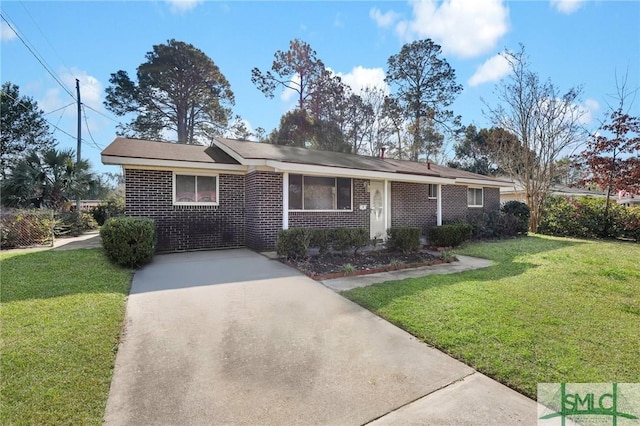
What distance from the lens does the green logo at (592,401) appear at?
2533 millimetres

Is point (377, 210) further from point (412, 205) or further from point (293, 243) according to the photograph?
point (293, 243)

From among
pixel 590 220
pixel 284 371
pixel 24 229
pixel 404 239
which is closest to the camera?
pixel 284 371

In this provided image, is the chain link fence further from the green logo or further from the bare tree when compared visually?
the bare tree

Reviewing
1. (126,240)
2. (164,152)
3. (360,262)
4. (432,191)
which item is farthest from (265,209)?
(432,191)

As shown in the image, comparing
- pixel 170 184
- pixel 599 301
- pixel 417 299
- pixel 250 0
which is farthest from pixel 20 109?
pixel 599 301

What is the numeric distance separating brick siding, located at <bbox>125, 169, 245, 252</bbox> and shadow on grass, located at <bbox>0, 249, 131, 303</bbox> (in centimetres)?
182

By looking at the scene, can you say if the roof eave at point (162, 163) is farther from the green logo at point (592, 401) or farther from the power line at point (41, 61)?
the green logo at point (592, 401)

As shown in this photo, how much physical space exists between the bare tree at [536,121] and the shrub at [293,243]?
1389cm

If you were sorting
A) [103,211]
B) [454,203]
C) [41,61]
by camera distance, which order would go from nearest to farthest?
[454,203], [41,61], [103,211]

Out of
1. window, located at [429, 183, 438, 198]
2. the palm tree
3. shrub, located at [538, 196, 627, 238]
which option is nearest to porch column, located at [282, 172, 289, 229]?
window, located at [429, 183, 438, 198]

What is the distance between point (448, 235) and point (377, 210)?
2664 millimetres

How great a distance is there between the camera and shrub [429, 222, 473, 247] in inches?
445

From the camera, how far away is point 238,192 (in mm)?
10953

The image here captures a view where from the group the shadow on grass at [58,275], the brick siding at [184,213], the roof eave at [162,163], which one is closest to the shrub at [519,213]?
the brick siding at [184,213]
